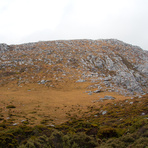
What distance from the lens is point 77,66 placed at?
9538 cm

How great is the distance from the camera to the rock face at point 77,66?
2942 inches

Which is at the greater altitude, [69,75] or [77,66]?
[77,66]

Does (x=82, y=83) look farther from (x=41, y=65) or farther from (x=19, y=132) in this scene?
(x=19, y=132)

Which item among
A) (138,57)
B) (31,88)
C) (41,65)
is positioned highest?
(138,57)

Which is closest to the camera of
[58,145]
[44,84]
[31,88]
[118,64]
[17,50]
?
[58,145]

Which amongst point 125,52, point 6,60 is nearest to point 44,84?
point 6,60

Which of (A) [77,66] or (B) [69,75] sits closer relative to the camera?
(B) [69,75]

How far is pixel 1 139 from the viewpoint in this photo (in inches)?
549

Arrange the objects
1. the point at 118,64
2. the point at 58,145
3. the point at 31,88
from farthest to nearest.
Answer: the point at 118,64 < the point at 31,88 < the point at 58,145

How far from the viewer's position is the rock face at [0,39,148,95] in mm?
74738

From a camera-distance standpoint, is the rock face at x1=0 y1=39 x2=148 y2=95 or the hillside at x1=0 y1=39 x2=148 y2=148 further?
the rock face at x1=0 y1=39 x2=148 y2=95

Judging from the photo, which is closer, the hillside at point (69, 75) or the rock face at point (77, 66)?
the hillside at point (69, 75)

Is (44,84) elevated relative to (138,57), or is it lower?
lower

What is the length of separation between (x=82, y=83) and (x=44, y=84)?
23.2m
